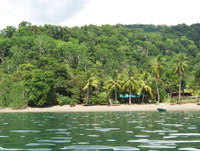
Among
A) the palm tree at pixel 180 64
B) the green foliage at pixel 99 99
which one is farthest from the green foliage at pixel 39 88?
the palm tree at pixel 180 64

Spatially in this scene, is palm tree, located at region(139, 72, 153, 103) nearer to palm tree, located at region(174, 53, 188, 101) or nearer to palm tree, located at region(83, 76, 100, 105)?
palm tree, located at region(174, 53, 188, 101)

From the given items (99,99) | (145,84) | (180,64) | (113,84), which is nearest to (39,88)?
(99,99)

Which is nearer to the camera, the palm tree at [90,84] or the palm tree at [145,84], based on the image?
the palm tree at [90,84]

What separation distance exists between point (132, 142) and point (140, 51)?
17561cm

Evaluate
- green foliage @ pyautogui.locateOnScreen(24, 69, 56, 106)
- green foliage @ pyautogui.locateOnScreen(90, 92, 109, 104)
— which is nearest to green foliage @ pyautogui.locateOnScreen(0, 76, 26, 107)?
green foliage @ pyautogui.locateOnScreen(24, 69, 56, 106)

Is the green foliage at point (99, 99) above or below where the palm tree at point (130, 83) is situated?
below

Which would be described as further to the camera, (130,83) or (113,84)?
(113,84)

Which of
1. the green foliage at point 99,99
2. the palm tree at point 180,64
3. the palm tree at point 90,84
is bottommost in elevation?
the green foliage at point 99,99

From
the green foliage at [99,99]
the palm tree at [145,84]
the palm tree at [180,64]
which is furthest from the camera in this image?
the palm tree at [180,64]

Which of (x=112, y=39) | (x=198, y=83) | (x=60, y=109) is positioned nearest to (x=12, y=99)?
(x=60, y=109)

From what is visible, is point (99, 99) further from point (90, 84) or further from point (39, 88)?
point (39, 88)

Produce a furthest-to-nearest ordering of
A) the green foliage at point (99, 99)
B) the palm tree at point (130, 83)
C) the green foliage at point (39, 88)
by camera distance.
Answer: the palm tree at point (130, 83), the green foliage at point (99, 99), the green foliage at point (39, 88)

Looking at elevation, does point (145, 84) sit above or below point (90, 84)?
above

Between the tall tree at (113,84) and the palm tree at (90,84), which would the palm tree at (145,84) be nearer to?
the tall tree at (113,84)
